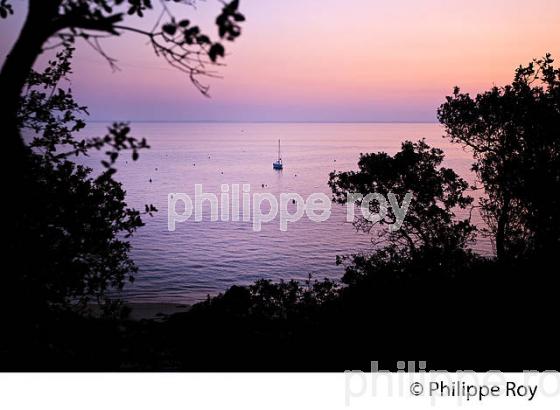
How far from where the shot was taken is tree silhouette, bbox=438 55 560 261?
8938 millimetres

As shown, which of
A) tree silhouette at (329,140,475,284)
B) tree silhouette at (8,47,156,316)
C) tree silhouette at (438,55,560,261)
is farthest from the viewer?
tree silhouette at (329,140,475,284)

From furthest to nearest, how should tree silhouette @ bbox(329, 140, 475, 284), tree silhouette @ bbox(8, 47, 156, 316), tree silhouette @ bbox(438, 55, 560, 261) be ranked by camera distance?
tree silhouette @ bbox(329, 140, 475, 284) → tree silhouette @ bbox(438, 55, 560, 261) → tree silhouette @ bbox(8, 47, 156, 316)

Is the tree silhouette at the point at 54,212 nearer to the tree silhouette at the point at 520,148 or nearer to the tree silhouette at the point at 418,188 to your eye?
the tree silhouette at the point at 520,148

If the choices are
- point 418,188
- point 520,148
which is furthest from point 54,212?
point 418,188

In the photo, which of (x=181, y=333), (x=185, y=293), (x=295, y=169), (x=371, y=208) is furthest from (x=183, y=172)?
(x=181, y=333)

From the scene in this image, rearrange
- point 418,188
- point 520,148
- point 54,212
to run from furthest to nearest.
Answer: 1. point 418,188
2. point 520,148
3. point 54,212

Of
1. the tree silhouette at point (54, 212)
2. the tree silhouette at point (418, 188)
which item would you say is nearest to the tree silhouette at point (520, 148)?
the tree silhouette at point (418, 188)

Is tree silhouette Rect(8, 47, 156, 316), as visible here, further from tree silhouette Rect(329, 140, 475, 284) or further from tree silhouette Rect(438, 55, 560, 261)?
tree silhouette Rect(329, 140, 475, 284)

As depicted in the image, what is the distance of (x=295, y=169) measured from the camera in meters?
88.1

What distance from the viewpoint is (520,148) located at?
10.3 metres

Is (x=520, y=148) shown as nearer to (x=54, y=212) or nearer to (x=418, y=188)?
(x=418, y=188)

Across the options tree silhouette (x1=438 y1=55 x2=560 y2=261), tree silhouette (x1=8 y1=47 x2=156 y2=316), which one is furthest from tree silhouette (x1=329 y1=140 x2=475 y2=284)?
tree silhouette (x1=8 y1=47 x2=156 y2=316)
